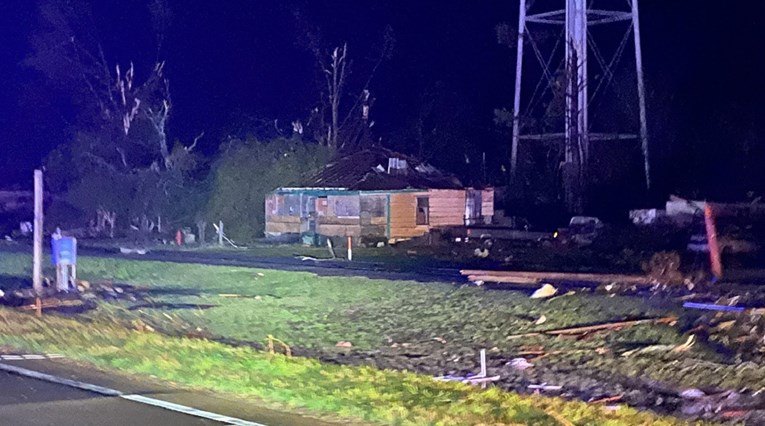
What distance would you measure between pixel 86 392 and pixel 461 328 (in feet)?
32.4

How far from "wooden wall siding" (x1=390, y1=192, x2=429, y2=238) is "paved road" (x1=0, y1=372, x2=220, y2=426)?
104ft

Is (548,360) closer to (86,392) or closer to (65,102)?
(86,392)

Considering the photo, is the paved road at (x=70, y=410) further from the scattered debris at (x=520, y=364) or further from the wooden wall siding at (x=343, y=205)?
the wooden wall siding at (x=343, y=205)

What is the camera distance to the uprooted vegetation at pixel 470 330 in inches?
581

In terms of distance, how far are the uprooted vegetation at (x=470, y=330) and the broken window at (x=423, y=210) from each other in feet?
49.7

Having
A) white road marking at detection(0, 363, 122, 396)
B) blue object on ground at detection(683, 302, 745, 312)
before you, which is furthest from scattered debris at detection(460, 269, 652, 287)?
white road marking at detection(0, 363, 122, 396)

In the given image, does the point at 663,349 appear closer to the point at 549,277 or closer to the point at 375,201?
the point at 549,277

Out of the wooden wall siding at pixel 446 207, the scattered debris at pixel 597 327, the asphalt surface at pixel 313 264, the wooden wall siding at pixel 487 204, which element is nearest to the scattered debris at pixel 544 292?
the scattered debris at pixel 597 327

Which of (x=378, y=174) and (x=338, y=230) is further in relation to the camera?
(x=378, y=174)

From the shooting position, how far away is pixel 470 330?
20.4m

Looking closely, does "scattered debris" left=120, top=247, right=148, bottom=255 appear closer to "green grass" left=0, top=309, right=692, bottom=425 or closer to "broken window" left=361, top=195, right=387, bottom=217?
"broken window" left=361, top=195, right=387, bottom=217

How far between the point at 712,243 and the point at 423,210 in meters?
15.7

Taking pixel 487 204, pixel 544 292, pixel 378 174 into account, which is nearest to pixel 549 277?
pixel 544 292

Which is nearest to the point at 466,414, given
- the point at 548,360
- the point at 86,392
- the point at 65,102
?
the point at 86,392
